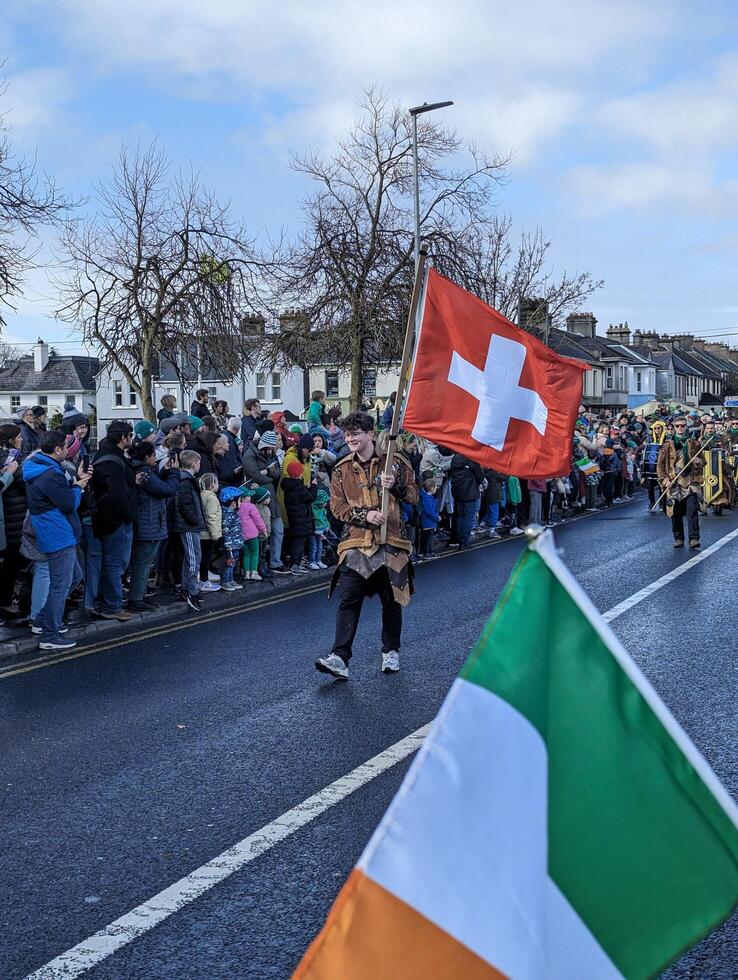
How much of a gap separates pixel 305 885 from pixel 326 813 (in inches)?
35.6

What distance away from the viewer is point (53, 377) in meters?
94.2

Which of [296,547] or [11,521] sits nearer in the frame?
[11,521]

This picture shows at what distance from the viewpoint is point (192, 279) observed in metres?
25.6

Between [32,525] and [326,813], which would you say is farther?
[32,525]

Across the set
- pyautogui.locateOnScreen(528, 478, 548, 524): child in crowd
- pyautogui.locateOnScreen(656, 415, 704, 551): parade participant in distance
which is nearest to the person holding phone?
pyautogui.locateOnScreen(656, 415, 704, 551): parade participant in distance

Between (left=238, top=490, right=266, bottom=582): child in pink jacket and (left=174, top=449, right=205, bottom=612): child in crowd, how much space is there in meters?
1.11

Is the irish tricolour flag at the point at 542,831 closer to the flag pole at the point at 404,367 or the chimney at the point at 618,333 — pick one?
the flag pole at the point at 404,367

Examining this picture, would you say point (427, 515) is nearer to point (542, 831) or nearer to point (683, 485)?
point (683, 485)

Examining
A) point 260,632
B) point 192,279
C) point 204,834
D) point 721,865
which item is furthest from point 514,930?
point 192,279

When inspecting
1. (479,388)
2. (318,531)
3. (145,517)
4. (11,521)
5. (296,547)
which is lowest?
(296,547)

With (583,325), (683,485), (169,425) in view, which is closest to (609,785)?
(169,425)

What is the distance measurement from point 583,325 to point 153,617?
264 feet

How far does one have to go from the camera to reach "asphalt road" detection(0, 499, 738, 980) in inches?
176

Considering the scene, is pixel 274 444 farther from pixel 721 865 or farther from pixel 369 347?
pixel 369 347
